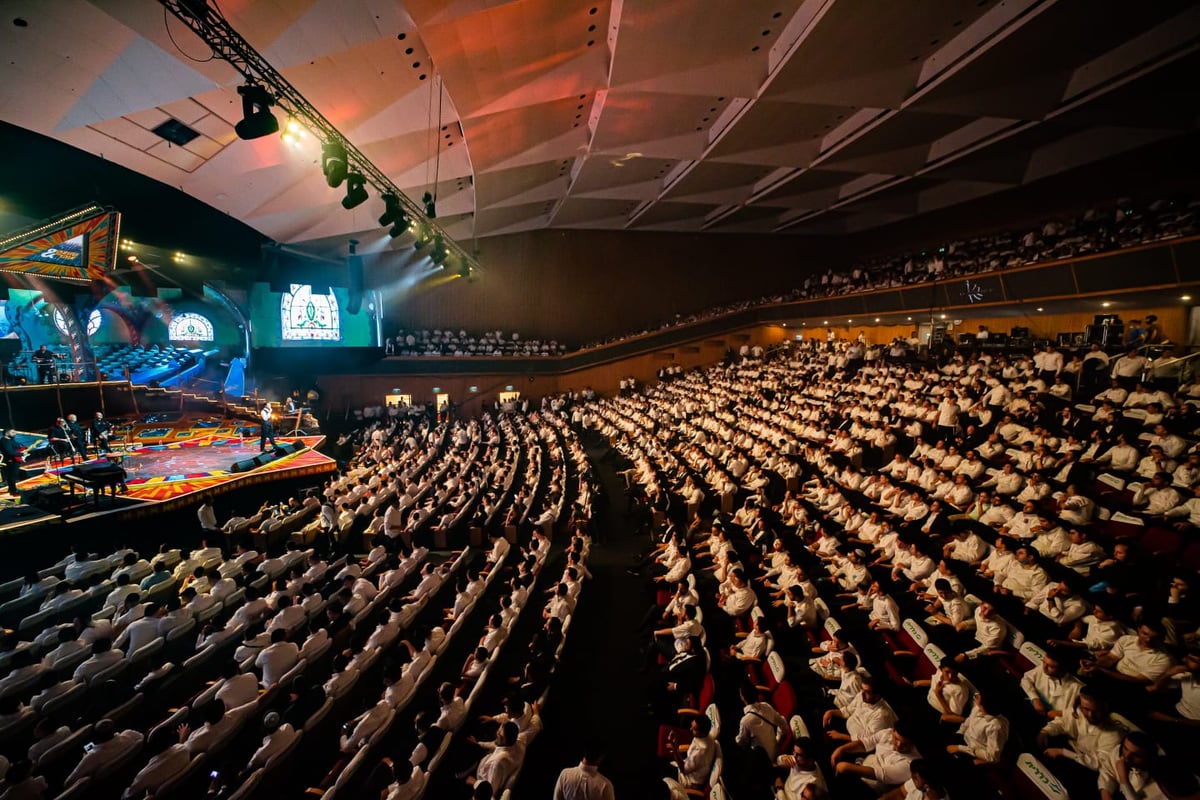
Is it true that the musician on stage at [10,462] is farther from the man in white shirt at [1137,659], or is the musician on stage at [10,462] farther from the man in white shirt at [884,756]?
the man in white shirt at [1137,659]

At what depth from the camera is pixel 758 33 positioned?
8094 mm

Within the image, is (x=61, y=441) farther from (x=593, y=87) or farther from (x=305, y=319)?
(x=593, y=87)

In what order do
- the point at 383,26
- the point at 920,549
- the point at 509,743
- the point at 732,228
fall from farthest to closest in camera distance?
the point at 732,228 < the point at 383,26 < the point at 920,549 < the point at 509,743

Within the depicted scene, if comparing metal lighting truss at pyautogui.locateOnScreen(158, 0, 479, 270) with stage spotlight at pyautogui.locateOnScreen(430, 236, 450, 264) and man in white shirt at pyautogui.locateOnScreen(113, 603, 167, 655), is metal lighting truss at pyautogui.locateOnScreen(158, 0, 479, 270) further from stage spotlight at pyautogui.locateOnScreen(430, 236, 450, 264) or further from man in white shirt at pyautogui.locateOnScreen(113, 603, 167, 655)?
man in white shirt at pyautogui.locateOnScreen(113, 603, 167, 655)

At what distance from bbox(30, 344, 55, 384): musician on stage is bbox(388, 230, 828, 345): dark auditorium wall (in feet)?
34.1

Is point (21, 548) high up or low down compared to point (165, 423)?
down

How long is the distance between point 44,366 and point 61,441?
12.5 feet

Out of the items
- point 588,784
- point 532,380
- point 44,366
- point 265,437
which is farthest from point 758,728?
point 532,380

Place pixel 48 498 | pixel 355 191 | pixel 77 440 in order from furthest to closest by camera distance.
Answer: pixel 77 440 → pixel 48 498 → pixel 355 191

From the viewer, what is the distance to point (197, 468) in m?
10.0

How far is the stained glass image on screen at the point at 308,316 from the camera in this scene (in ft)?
51.2

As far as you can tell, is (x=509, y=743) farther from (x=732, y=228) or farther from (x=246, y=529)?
(x=732, y=228)

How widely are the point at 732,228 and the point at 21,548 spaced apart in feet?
77.6

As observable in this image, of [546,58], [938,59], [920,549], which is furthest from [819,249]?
[920,549]
